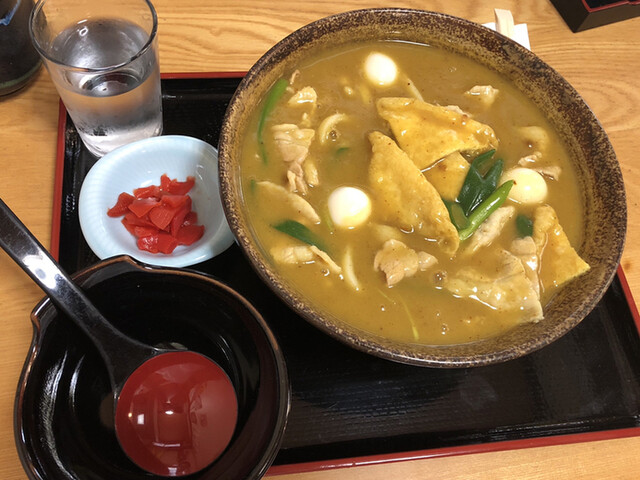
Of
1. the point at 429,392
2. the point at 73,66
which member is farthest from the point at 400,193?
the point at 73,66

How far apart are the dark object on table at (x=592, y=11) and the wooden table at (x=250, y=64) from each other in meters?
0.04

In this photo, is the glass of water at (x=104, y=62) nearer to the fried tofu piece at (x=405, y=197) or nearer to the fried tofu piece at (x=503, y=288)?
the fried tofu piece at (x=405, y=197)

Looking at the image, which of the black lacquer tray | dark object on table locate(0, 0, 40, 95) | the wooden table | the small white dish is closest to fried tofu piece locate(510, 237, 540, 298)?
the black lacquer tray

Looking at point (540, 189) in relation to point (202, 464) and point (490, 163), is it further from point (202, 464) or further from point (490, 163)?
point (202, 464)

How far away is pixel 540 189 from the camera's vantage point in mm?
1698

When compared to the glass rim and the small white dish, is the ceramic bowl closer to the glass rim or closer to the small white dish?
the small white dish

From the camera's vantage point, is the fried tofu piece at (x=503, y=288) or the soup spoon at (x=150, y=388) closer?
the soup spoon at (x=150, y=388)

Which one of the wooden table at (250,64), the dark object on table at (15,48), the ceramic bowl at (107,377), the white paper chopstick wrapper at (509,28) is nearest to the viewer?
the ceramic bowl at (107,377)

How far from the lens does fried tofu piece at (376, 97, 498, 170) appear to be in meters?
1.67

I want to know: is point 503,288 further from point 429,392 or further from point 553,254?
point 429,392

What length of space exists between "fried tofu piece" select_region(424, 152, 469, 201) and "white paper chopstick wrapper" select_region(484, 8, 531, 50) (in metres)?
1.01

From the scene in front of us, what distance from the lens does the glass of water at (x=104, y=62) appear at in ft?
5.57

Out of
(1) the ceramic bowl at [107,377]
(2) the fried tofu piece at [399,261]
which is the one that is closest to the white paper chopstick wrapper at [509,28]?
(2) the fried tofu piece at [399,261]

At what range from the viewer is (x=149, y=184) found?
73.2 inches
